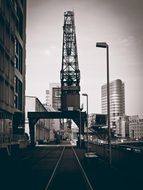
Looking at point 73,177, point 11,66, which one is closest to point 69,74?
point 11,66

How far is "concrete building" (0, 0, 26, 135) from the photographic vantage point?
72.7 meters

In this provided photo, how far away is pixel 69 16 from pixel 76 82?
1291 inches

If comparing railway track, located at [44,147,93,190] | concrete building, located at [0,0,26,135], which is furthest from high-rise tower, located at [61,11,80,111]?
railway track, located at [44,147,93,190]

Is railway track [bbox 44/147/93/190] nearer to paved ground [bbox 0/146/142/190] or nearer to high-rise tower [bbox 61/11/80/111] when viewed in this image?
paved ground [bbox 0/146/142/190]

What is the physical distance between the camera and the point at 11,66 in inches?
3268

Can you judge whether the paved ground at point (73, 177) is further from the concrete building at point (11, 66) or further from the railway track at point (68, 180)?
the concrete building at point (11, 66)

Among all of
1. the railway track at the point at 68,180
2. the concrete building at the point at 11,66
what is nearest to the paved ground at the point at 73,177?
the railway track at the point at 68,180

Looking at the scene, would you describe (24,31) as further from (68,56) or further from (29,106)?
(29,106)

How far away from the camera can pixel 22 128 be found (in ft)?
320

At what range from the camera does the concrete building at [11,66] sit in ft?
238

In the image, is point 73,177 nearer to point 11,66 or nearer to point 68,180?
point 68,180

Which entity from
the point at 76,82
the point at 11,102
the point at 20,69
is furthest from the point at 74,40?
the point at 11,102

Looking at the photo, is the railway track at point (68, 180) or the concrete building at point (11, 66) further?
the concrete building at point (11, 66)

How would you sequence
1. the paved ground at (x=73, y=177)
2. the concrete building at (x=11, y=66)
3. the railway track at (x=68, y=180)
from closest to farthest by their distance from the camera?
the railway track at (x=68, y=180) < the paved ground at (x=73, y=177) < the concrete building at (x=11, y=66)
